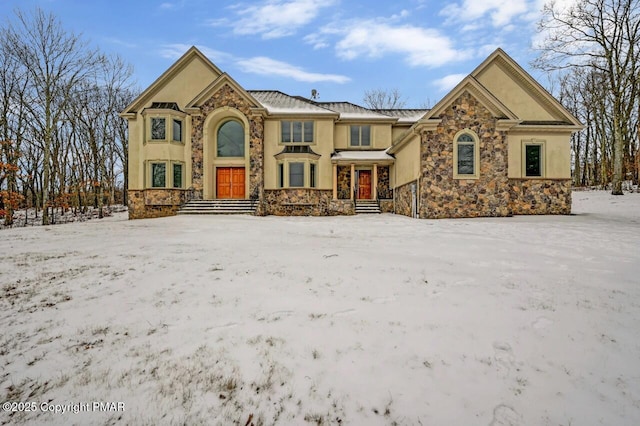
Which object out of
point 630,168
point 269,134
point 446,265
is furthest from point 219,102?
point 630,168

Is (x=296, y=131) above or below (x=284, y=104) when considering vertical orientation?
below

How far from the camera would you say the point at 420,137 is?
43.3 feet

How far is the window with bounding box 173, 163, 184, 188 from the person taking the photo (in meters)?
16.6

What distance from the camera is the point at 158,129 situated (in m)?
16.2

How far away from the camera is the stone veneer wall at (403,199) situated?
14739 millimetres

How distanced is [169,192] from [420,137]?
1361 centimetres

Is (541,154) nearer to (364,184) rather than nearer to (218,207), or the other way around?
(364,184)

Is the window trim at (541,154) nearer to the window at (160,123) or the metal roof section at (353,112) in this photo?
the metal roof section at (353,112)

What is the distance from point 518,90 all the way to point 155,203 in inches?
806

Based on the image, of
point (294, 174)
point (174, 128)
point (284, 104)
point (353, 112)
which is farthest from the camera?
point (353, 112)

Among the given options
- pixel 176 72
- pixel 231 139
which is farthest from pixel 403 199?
pixel 176 72

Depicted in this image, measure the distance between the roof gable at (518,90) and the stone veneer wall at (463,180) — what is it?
3362mm

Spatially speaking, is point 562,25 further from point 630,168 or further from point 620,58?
point 630,168
